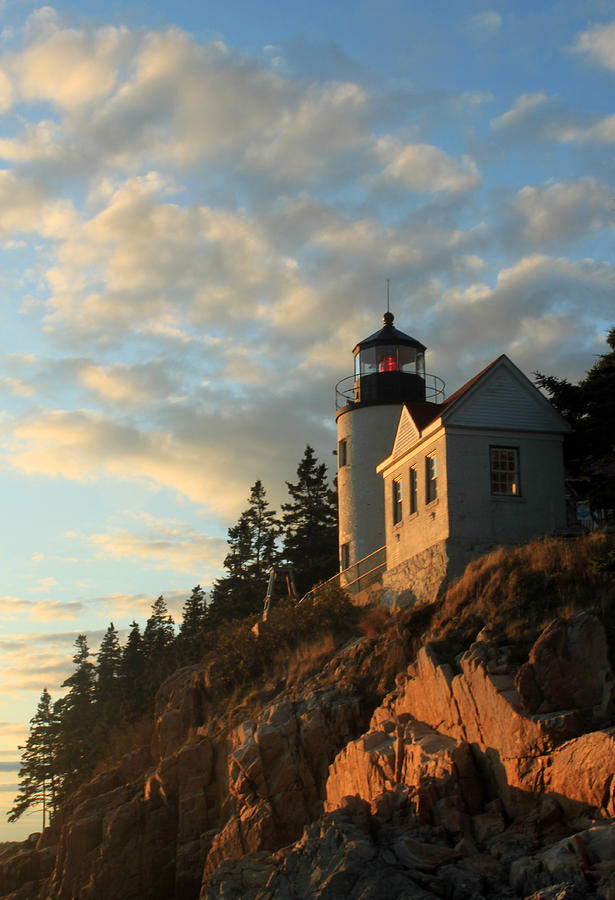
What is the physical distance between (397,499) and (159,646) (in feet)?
118

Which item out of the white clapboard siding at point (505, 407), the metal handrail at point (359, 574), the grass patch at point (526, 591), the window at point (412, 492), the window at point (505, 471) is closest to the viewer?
the grass patch at point (526, 591)

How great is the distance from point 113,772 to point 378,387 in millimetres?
17366

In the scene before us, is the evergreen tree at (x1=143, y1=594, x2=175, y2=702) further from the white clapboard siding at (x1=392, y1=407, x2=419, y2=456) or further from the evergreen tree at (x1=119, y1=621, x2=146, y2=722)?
the white clapboard siding at (x1=392, y1=407, x2=419, y2=456)

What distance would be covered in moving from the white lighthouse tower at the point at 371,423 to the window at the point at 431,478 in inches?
289

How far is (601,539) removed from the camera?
24.5 metres

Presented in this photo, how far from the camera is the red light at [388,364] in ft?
129

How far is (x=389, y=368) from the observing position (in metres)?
39.3

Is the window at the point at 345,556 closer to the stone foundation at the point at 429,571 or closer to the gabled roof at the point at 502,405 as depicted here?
the stone foundation at the point at 429,571

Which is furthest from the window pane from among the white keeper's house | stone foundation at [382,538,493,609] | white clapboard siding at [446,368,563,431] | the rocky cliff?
the rocky cliff

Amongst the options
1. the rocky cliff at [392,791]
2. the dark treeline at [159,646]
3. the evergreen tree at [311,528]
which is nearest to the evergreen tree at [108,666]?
the dark treeline at [159,646]

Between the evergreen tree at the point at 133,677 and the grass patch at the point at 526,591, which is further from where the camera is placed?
the evergreen tree at the point at 133,677

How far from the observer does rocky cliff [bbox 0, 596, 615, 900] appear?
16.1 metres

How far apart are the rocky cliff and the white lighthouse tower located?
29.5ft

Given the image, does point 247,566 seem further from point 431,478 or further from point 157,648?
point 431,478
